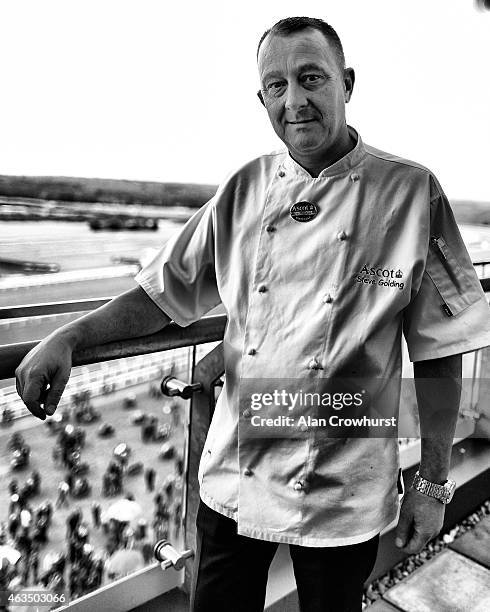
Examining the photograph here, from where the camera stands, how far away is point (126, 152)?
3.92m

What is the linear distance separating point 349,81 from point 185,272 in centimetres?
48

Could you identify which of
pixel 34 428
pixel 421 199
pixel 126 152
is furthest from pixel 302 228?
pixel 126 152

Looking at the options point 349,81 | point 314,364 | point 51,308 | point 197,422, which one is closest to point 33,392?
point 51,308

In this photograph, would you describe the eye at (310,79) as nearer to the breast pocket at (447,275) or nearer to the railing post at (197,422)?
the breast pocket at (447,275)

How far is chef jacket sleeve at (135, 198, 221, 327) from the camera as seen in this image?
105 cm

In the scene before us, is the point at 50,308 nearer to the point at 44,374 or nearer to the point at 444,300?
the point at 44,374

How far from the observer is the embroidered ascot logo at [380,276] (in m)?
0.90

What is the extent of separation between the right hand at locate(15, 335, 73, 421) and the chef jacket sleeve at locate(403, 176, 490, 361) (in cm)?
60

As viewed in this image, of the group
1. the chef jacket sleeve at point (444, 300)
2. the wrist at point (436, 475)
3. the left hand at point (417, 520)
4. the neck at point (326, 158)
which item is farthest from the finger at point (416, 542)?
the neck at point (326, 158)

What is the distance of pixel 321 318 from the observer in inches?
35.9

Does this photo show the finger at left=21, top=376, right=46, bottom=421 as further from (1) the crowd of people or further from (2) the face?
(2) the face

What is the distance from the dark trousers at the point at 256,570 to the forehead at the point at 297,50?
0.82m

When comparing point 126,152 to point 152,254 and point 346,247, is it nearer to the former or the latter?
point 152,254

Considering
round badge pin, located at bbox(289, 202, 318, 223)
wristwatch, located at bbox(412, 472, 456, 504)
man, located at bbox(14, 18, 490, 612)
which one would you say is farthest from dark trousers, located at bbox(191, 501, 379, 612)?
round badge pin, located at bbox(289, 202, 318, 223)
